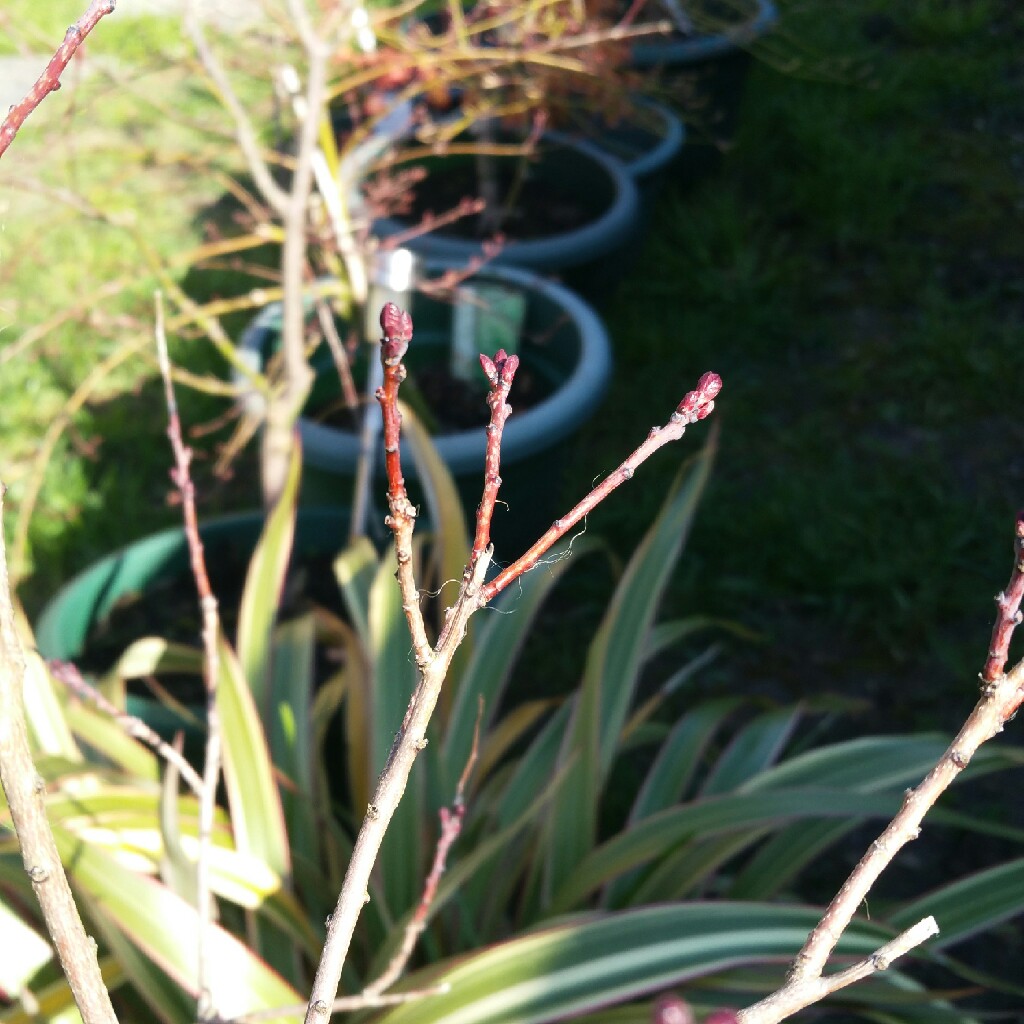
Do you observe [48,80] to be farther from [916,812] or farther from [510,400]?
[510,400]

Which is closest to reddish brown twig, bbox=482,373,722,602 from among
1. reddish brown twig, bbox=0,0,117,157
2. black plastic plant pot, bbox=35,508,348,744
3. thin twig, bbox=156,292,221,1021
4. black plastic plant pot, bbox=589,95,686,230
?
reddish brown twig, bbox=0,0,117,157

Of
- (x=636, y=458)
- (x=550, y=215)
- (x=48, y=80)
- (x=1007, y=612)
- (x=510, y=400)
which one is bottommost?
(x=510, y=400)

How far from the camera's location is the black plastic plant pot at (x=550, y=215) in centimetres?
243

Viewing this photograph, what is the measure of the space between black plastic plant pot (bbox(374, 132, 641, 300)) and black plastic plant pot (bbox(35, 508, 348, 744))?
0.76 meters

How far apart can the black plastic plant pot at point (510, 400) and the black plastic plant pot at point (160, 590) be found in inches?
4.0

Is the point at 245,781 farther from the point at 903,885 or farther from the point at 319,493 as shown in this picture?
the point at 903,885

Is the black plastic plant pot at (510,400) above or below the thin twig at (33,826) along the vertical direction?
below

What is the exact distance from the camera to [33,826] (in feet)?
1.43

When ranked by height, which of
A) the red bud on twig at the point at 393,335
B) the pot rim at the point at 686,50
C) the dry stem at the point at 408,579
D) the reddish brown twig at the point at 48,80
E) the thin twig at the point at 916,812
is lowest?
the pot rim at the point at 686,50

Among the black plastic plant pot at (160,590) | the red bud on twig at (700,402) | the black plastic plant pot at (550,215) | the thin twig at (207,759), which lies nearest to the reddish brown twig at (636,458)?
the red bud on twig at (700,402)

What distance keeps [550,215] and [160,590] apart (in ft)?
5.05

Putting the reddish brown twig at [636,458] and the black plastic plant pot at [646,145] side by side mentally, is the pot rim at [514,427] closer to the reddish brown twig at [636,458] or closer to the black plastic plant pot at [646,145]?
the black plastic plant pot at [646,145]

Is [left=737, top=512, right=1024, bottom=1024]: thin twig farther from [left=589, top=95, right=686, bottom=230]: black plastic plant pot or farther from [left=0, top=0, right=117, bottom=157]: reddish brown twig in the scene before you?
[left=589, top=95, right=686, bottom=230]: black plastic plant pot

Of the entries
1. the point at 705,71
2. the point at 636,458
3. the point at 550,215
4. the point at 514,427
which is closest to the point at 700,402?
the point at 636,458
